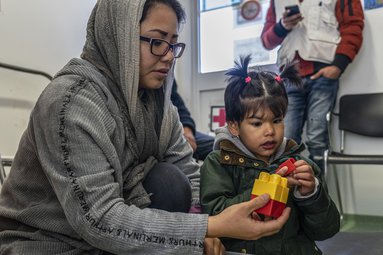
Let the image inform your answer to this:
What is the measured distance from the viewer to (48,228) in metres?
0.77

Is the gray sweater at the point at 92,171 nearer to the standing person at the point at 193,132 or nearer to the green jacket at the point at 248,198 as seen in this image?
the green jacket at the point at 248,198

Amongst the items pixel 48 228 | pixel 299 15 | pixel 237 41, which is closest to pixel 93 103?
pixel 48 228

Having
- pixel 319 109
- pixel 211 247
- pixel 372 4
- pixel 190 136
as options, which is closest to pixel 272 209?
pixel 211 247

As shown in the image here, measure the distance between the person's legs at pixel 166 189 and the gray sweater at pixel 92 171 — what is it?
34mm

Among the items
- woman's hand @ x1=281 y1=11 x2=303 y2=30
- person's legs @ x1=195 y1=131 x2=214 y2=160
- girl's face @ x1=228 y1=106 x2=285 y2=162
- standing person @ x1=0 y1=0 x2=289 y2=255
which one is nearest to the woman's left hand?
standing person @ x1=0 y1=0 x2=289 y2=255

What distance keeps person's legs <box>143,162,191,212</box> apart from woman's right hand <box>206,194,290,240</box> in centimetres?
26

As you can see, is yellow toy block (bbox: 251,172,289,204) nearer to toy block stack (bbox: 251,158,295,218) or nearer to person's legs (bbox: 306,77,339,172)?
toy block stack (bbox: 251,158,295,218)

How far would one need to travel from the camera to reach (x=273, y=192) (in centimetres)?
69

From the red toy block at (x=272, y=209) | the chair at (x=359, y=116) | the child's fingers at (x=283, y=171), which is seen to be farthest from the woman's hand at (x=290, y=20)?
the red toy block at (x=272, y=209)

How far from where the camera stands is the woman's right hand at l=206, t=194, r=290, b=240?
0.67m

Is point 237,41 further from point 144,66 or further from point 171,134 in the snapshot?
point 144,66

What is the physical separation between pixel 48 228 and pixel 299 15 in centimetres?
175

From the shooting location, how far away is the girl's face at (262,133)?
37.1 inches

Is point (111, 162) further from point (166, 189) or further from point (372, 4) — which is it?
point (372, 4)
